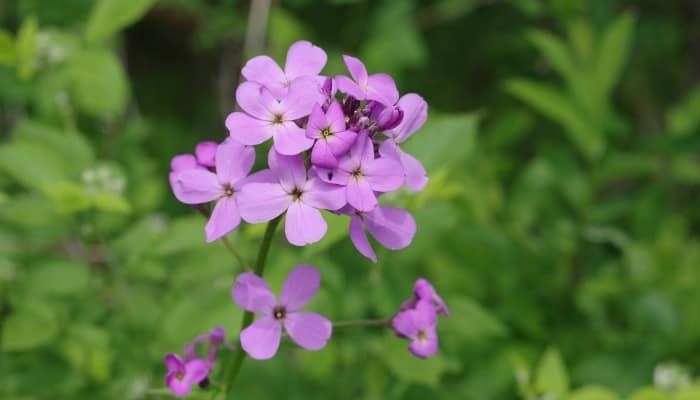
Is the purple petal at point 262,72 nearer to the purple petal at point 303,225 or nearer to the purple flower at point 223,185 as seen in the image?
the purple flower at point 223,185

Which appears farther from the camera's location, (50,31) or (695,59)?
(695,59)

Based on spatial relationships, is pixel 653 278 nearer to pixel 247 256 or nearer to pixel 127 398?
pixel 247 256

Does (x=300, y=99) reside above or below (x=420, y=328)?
above

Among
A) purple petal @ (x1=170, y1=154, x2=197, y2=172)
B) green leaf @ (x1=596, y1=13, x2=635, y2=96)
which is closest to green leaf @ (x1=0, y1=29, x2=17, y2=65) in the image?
purple petal @ (x1=170, y1=154, x2=197, y2=172)

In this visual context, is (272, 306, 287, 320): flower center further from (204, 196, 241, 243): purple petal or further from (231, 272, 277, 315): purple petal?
(204, 196, 241, 243): purple petal

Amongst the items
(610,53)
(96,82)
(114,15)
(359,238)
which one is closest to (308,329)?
(359,238)

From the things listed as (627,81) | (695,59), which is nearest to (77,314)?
(627,81)

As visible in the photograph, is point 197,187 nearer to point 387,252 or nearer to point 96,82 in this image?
point 387,252
